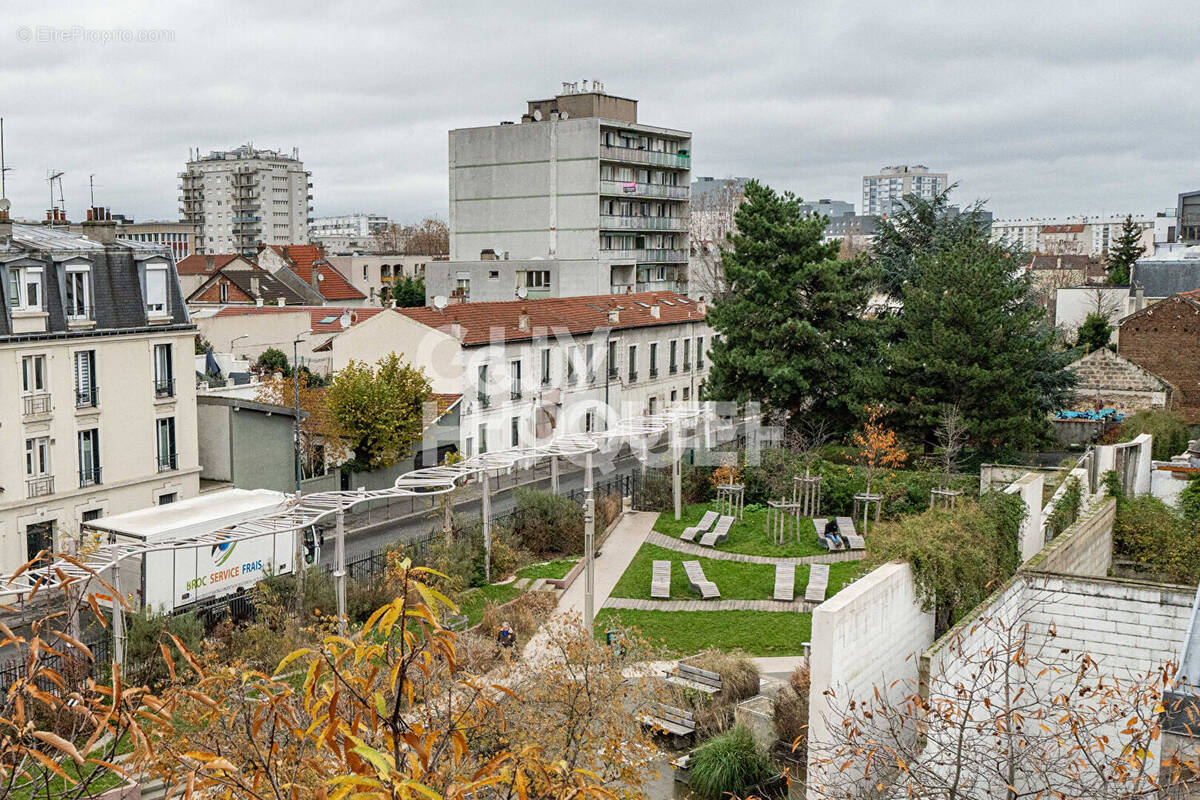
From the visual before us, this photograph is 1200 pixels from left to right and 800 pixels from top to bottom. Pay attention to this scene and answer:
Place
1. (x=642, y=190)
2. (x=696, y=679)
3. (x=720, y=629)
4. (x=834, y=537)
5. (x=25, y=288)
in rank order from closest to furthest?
(x=696, y=679) < (x=720, y=629) < (x=25, y=288) < (x=834, y=537) < (x=642, y=190)

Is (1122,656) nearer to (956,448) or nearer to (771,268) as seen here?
(956,448)

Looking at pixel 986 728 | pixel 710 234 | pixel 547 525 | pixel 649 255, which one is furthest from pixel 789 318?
pixel 710 234

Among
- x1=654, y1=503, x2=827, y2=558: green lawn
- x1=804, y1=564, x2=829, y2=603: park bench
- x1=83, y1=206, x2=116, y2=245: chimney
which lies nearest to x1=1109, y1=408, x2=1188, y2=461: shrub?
x1=654, y1=503, x2=827, y2=558: green lawn

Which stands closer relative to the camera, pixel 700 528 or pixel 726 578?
pixel 726 578

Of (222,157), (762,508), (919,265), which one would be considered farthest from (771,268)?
(222,157)

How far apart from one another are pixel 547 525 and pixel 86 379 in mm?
11942

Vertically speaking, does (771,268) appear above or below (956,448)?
above

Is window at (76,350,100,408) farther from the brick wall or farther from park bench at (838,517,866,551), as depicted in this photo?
the brick wall

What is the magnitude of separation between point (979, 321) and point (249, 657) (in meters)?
21.5

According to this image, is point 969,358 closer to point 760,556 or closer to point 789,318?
point 789,318

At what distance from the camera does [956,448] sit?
3019 centimetres

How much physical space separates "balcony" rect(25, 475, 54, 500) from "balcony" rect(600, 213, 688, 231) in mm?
41237

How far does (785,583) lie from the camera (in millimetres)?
22938

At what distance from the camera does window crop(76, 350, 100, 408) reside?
1065 inches
